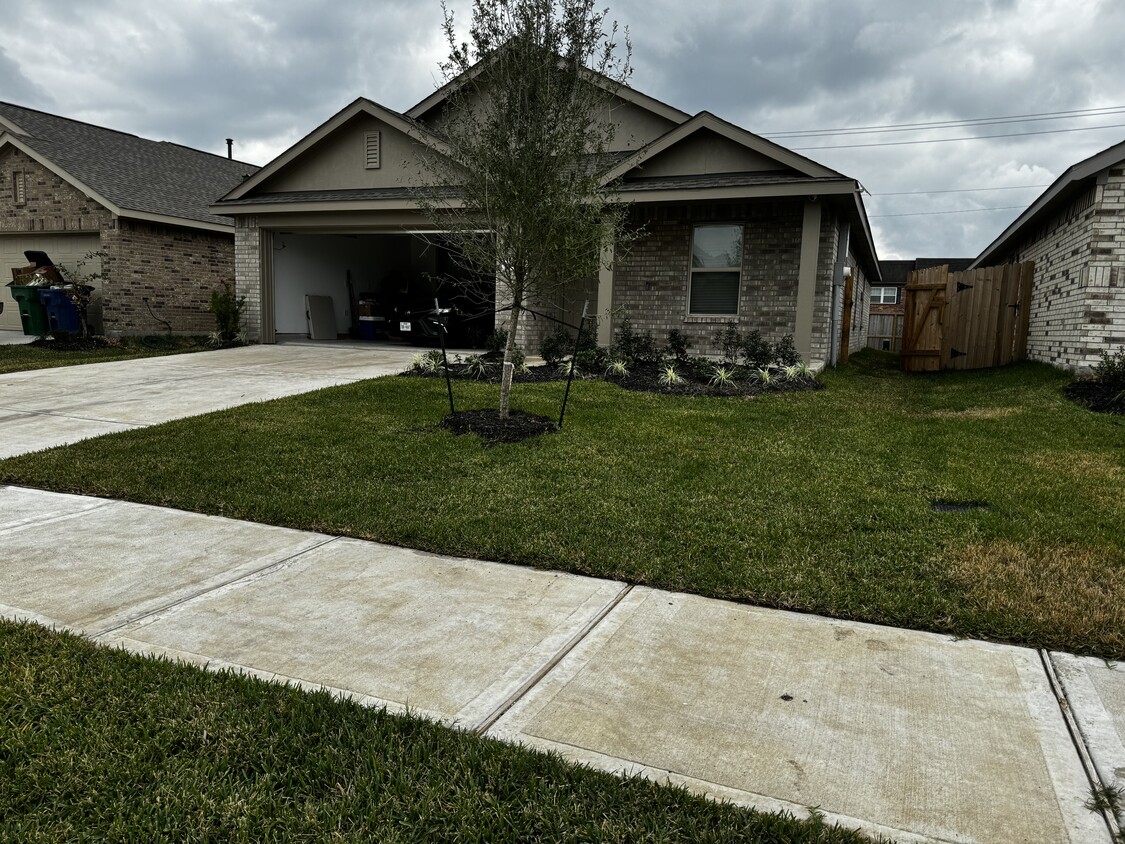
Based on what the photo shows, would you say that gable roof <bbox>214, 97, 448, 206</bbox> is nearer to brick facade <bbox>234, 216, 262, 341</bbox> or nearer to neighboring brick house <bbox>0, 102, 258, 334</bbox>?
brick facade <bbox>234, 216, 262, 341</bbox>

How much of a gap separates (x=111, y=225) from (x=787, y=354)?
14965 millimetres

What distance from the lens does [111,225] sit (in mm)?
16812

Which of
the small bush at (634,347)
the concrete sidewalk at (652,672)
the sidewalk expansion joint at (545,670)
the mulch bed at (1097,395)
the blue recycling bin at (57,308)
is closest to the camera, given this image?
the concrete sidewalk at (652,672)

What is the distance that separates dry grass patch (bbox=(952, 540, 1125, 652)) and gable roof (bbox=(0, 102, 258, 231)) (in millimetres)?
18211

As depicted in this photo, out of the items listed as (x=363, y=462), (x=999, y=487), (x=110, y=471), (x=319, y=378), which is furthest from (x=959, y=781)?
(x=319, y=378)

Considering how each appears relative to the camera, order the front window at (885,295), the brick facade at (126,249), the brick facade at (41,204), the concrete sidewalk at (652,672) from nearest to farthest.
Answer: the concrete sidewalk at (652,672) < the brick facade at (126,249) < the brick facade at (41,204) < the front window at (885,295)

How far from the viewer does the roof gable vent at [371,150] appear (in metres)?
15.8

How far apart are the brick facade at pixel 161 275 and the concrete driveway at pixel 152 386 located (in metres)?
3.82

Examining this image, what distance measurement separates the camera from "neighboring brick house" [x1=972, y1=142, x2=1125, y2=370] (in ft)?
34.1

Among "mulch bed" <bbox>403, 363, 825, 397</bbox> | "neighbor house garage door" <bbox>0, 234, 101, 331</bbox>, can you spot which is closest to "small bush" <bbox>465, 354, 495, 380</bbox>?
"mulch bed" <bbox>403, 363, 825, 397</bbox>

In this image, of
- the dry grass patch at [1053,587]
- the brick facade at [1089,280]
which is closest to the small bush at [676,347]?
the brick facade at [1089,280]

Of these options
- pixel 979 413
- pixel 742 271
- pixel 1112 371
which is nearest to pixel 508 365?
pixel 979 413

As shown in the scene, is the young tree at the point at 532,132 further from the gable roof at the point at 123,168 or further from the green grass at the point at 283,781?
the gable roof at the point at 123,168

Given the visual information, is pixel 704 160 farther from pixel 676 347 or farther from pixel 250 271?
pixel 250 271
